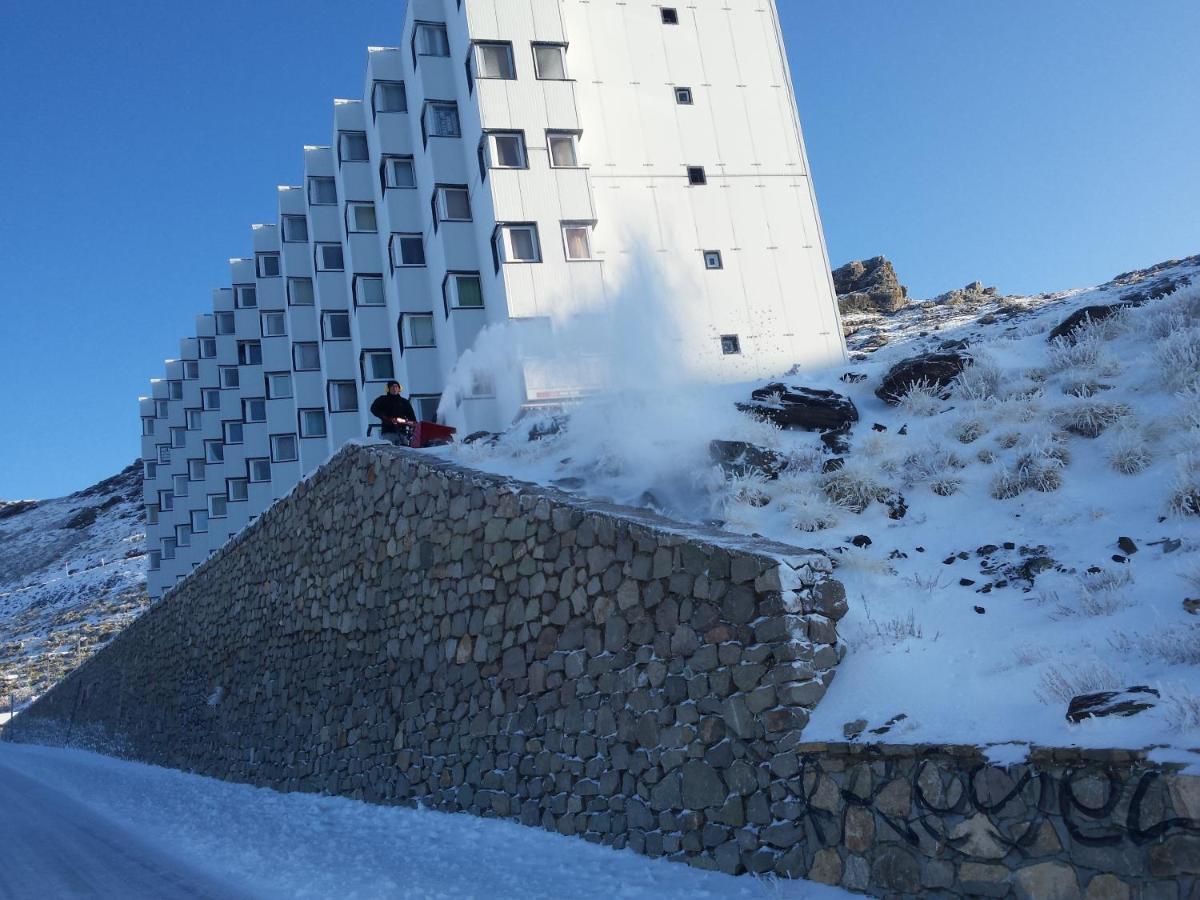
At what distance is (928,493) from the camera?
8.80m

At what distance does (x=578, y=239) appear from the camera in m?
23.8

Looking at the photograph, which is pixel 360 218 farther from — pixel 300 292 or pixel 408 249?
pixel 300 292

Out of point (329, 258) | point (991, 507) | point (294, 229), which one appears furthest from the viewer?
point (294, 229)

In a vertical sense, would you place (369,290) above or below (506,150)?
below

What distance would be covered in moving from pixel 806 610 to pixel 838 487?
2.87 meters

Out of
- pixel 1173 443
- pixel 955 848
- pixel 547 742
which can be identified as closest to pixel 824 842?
pixel 955 848

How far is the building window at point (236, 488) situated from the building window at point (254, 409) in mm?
2789

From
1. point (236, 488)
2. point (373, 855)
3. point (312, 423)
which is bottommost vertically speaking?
point (373, 855)

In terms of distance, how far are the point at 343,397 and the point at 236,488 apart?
45.2ft

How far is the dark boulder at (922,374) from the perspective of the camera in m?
11.4

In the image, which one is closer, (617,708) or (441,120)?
(617,708)

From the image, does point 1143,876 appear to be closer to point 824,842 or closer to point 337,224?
point 824,842

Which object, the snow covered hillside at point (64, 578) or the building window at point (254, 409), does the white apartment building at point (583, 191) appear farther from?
the snow covered hillside at point (64, 578)

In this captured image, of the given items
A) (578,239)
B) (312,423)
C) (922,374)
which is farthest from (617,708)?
(312,423)
